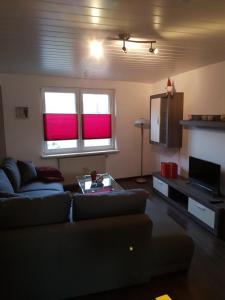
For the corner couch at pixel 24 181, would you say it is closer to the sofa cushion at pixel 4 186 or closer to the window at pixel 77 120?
the sofa cushion at pixel 4 186

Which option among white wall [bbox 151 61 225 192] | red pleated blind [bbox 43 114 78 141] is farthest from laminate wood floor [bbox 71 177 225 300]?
red pleated blind [bbox 43 114 78 141]

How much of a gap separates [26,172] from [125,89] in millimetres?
2823

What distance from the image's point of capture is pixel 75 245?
1690 mm

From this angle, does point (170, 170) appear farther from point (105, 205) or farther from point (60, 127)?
point (105, 205)

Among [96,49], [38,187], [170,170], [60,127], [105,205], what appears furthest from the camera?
[60,127]

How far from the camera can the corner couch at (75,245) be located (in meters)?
1.62

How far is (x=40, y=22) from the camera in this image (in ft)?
6.31

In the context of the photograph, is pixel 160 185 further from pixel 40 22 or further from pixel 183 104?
pixel 40 22

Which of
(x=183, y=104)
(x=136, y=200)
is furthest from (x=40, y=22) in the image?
(x=183, y=104)

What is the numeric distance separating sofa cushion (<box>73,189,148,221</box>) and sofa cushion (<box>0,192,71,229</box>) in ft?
0.37

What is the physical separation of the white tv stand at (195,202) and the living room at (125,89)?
166 millimetres

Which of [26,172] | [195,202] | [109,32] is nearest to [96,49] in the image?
[109,32]

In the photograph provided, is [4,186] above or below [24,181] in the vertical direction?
above

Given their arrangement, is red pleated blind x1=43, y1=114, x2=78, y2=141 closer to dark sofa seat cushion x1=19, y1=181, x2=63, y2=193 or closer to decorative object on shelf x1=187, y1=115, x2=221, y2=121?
Result: dark sofa seat cushion x1=19, y1=181, x2=63, y2=193
